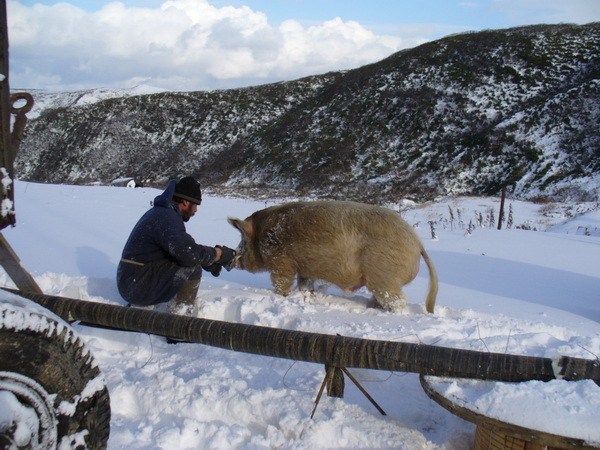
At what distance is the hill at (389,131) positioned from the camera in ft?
96.7

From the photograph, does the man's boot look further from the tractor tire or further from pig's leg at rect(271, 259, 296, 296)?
the tractor tire

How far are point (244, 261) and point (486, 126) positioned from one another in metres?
29.1

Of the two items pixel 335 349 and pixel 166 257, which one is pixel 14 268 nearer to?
pixel 166 257

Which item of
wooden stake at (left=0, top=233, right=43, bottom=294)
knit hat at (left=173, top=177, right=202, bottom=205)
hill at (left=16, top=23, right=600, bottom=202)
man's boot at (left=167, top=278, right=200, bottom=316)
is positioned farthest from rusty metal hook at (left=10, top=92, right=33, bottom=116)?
hill at (left=16, top=23, right=600, bottom=202)

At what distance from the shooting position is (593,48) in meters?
36.5

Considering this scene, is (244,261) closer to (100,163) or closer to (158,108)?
(100,163)

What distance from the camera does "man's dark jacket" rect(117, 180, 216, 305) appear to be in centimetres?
570

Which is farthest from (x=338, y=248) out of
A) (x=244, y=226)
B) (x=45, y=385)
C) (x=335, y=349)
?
(x=45, y=385)

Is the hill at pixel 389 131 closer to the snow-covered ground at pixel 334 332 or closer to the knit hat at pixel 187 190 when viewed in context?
the snow-covered ground at pixel 334 332

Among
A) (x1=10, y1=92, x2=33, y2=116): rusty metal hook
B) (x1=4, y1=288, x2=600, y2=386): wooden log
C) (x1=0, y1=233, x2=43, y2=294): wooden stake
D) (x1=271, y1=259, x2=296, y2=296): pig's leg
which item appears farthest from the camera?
(x1=271, y1=259, x2=296, y2=296): pig's leg

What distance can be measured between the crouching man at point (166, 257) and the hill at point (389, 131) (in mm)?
21402

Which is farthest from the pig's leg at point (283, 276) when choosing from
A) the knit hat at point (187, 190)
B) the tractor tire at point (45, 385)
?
the tractor tire at point (45, 385)

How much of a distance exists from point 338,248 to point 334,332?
163 centimetres

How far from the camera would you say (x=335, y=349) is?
3.62 metres
